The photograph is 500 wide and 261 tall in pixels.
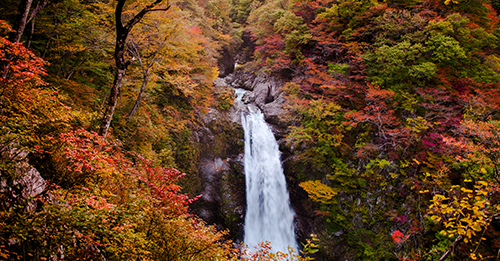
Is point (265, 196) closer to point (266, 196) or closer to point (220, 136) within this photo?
point (266, 196)

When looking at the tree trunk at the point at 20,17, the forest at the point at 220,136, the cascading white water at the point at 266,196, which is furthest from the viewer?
the cascading white water at the point at 266,196

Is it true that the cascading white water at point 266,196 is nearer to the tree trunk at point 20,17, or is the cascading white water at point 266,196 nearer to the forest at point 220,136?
the forest at point 220,136

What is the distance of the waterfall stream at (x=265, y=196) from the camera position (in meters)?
11.1

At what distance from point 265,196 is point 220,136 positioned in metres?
4.87

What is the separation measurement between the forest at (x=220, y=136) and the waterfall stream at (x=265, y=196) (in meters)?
0.73

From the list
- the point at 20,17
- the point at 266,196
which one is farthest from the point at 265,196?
the point at 20,17

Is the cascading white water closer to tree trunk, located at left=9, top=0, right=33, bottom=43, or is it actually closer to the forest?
the forest

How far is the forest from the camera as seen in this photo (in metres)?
2.58

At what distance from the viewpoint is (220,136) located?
1262 centimetres

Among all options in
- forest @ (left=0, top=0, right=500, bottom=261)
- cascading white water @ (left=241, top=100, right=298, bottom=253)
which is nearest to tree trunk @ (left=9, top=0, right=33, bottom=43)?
forest @ (left=0, top=0, right=500, bottom=261)

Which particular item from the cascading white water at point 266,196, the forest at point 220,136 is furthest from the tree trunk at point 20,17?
the cascading white water at point 266,196

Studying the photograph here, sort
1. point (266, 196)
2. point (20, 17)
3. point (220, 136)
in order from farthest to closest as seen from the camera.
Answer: point (220, 136) < point (266, 196) < point (20, 17)

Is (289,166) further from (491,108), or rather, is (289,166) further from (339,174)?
(491,108)

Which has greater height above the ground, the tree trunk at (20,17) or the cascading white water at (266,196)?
the tree trunk at (20,17)
